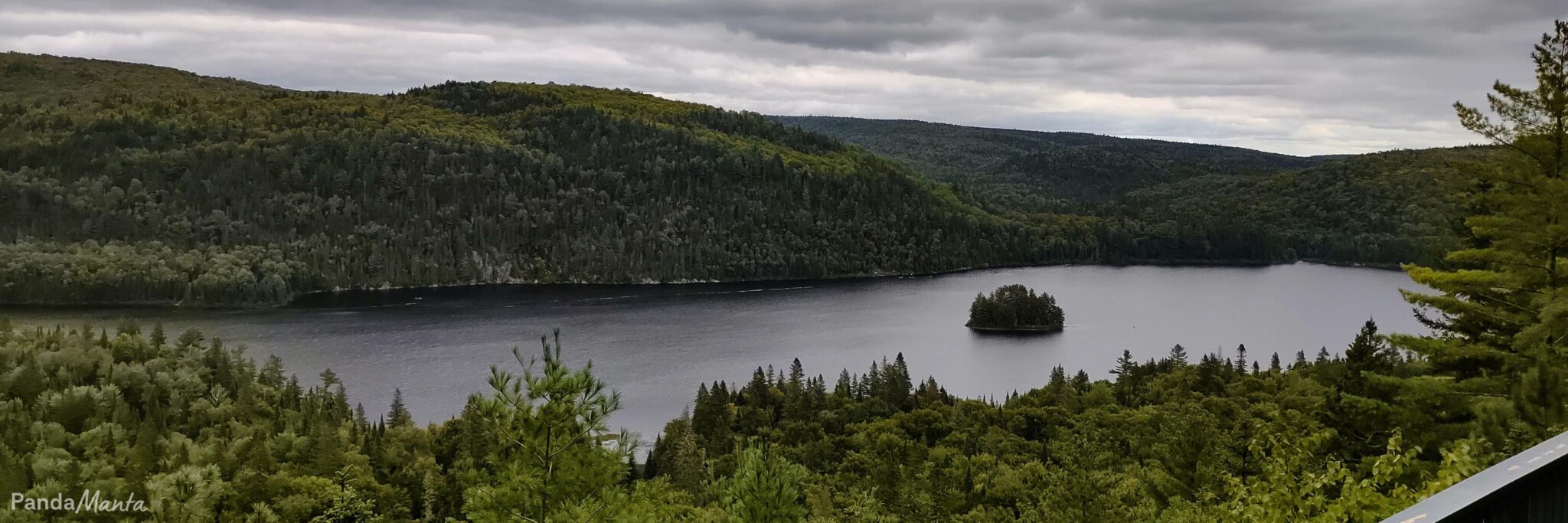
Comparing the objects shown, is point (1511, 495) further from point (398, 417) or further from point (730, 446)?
point (398, 417)

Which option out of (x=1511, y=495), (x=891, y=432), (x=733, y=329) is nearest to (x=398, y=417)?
(x=891, y=432)

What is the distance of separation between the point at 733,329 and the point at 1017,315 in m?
36.3

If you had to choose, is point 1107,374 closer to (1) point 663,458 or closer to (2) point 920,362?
(2) point 920,362

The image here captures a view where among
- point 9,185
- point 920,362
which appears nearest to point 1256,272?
point 920,362

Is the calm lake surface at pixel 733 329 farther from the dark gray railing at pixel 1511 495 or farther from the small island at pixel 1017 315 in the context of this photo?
the dark gray railing at pixel 1511 495

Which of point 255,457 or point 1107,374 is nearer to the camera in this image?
point 255,457

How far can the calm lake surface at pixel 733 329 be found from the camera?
9506cm

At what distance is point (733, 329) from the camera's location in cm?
12375

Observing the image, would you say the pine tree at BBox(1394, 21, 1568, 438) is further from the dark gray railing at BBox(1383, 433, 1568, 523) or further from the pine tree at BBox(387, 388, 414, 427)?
the pine tree at BBox(387, 388, 414, 427)

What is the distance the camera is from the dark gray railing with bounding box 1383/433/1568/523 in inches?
143

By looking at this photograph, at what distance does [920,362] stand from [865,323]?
90.0 feet

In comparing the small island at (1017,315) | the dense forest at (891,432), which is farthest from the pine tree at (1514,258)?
the small island at (1017,315)

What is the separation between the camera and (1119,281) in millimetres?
183125

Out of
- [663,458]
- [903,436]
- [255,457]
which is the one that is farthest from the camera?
[903,436]
